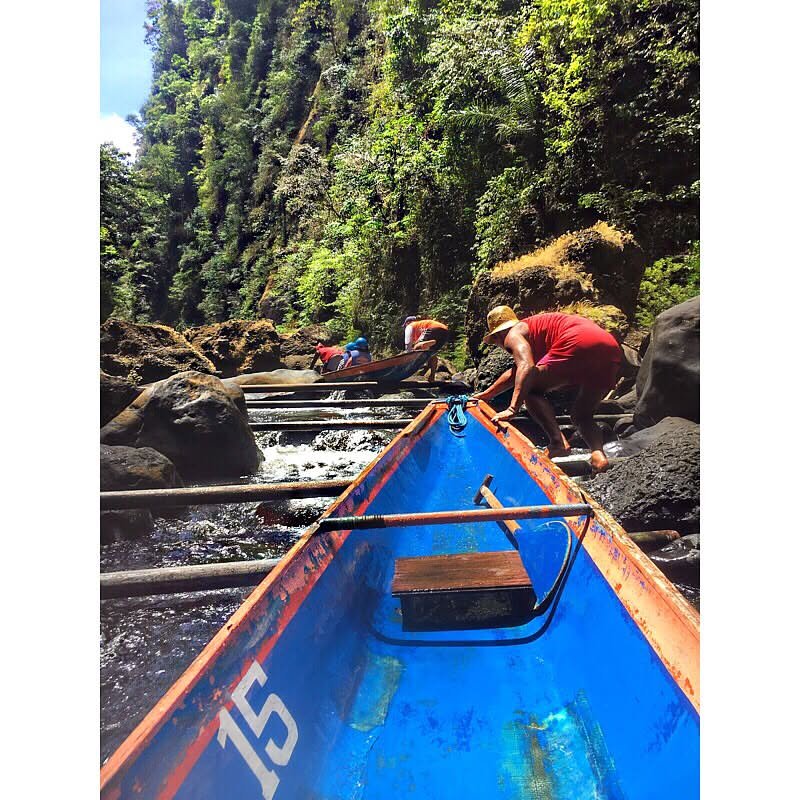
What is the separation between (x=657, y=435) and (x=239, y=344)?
6.53 meters

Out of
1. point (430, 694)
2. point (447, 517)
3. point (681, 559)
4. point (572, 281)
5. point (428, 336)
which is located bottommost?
point (430, 694)

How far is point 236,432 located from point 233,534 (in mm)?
954

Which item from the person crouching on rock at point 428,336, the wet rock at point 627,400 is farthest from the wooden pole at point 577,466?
the person crouching on rock at point 428,336

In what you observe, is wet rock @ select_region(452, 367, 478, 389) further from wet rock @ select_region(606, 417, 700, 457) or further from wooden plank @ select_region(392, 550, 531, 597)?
wooden plank @ select_region(392, 550, 531, 597)

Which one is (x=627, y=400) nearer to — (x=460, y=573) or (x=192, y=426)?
(x=460, y=573)

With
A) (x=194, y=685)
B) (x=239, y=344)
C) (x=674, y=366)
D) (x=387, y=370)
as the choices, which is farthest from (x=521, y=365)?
(x=239, y=344)

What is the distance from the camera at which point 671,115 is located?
103 inches

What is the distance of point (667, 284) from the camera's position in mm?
2646

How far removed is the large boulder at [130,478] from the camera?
2043 mm

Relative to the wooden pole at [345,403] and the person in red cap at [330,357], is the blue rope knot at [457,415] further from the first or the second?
the person in red cap at [330,357]

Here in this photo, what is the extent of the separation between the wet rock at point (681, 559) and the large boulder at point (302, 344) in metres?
6.71

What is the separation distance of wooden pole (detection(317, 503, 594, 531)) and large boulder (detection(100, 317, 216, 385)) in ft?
11.7

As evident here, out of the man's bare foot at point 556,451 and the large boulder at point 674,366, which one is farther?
the man's bare foot at point 556,451
